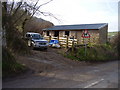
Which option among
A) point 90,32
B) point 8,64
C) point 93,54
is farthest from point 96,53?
point 8,64

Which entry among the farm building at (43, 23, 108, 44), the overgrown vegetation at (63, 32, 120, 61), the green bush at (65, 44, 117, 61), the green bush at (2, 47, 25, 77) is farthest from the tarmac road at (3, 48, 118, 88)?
the farm building at (43, 23, 108, 44)

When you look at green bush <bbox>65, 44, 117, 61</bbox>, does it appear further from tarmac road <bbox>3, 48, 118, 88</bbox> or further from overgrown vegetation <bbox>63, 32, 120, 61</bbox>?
tarmac road <bbox>3, 48, 118, 88</bbox>

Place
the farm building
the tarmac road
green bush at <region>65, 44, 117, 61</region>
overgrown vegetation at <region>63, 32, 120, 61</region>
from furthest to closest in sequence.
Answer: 1. the farm building
2. overgrown vegetation at <region>63, 32, 120, 61</region>
3. green bush at <region>65, 44, 117, 61</region>
4. the tarmac road

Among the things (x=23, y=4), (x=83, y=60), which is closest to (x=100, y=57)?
(x=83, y=60)

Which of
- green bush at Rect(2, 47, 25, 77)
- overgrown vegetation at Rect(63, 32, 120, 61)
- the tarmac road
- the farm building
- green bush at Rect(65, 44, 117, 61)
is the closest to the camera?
the tarmac road

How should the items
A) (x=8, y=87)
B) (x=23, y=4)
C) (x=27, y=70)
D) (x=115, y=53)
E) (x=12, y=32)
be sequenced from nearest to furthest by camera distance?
(x=8, y=87) < (x=12, y=32) < (x=27, y=70) < (x=23, y=4) < (x=115, y=53)

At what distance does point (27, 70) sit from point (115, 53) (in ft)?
53.2

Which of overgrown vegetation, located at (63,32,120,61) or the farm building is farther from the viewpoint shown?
the farm building

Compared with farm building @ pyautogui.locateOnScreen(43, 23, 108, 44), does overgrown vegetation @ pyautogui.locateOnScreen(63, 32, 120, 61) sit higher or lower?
lower

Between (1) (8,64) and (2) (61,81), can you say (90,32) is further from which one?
(2) (61,81)

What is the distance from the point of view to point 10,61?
9.89 m

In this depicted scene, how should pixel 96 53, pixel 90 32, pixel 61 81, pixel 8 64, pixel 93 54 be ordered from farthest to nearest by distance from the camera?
pixel 90 32
pixel 96 53
pixel 93 54
pixel 8 64
pixel 61 81

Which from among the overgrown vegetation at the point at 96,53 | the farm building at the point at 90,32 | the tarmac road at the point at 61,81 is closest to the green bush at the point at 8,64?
the tarmac road at the point at 61,81

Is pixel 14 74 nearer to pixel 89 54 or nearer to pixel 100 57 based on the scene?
pixel 89 54
